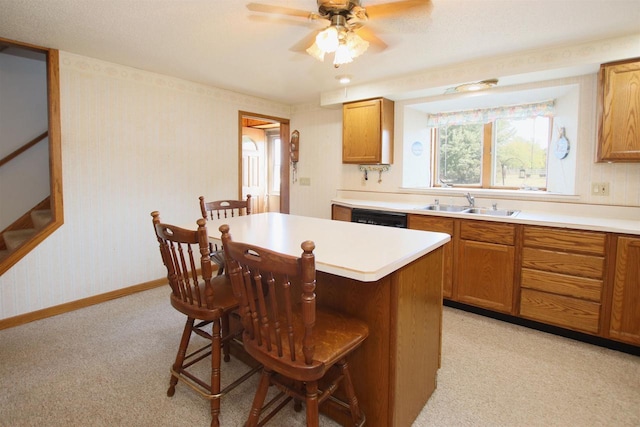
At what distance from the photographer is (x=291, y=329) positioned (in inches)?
46.0

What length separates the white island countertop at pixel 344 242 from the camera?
1.30 meters

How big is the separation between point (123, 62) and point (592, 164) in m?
4.21

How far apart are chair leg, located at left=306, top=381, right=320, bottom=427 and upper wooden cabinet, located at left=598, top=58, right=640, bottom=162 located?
2.72m

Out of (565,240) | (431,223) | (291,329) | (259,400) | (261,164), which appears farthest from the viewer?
(261,164)

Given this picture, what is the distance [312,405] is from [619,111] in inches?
114

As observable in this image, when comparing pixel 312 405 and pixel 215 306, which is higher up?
pixel 215 306

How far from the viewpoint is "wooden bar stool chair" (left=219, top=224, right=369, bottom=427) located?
111 cm

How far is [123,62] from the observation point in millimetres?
3152

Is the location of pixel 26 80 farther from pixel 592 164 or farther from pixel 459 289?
pixel 592 164

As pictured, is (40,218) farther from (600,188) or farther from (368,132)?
(600,188)

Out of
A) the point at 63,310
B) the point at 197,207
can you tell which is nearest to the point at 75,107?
the point at 197,207

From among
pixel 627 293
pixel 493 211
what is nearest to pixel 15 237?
pixel 493 211

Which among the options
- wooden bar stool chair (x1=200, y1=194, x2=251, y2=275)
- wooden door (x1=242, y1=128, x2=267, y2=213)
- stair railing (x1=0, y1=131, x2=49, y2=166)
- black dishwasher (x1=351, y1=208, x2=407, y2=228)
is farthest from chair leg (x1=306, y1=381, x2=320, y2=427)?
wooden door (x1=242, y1=128, x2=267, y2=213)

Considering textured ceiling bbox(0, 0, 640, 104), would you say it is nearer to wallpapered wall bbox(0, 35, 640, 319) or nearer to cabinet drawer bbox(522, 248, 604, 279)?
wallpapered wall bbox(0, 35, 640, 319)
